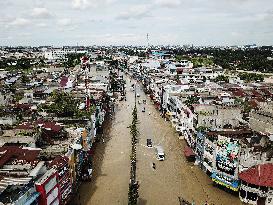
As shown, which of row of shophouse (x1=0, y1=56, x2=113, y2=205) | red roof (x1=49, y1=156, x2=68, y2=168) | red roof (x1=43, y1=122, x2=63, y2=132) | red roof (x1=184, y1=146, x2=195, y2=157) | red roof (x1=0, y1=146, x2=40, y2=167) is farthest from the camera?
red roof (x1=184, y1=146, x2=195, y2=157)

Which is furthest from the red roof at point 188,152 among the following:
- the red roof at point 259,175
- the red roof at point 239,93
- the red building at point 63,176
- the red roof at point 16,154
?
the red roof at point 239,93

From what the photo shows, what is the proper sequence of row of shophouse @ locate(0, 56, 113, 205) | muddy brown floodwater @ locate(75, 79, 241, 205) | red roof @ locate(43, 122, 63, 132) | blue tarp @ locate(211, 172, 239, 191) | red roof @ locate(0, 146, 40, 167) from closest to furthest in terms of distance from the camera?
1. row of shophouse @ locate(0, 56, 113, 205)
2. red roof @ locate(0, 146, 40, 167)
3. blue tarp @ locate(211, 172, 239, 191)
4. muddy brown floodwater @ locate(75, 79, 241, 205)
5. red roof @ locate(43, 122, 63, 132)

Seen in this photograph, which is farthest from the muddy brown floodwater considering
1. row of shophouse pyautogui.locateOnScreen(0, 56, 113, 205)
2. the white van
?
row of shophouse pyautogui.locateOnScreen(0, 56, 113, 205)

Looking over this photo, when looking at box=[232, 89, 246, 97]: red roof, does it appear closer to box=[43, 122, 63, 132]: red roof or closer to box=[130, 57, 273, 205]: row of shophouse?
box=[130, 57, 273, 205]: row of shophouse

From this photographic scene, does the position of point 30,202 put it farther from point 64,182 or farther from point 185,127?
point 185,127

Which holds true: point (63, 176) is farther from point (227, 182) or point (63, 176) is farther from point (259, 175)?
point (259, 175)

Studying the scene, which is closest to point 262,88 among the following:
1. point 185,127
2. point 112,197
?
point 185,127

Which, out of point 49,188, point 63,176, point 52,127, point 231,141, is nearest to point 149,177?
point 231,141

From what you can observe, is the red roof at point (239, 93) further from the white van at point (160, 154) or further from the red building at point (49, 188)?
the red building at point (49, 188)
